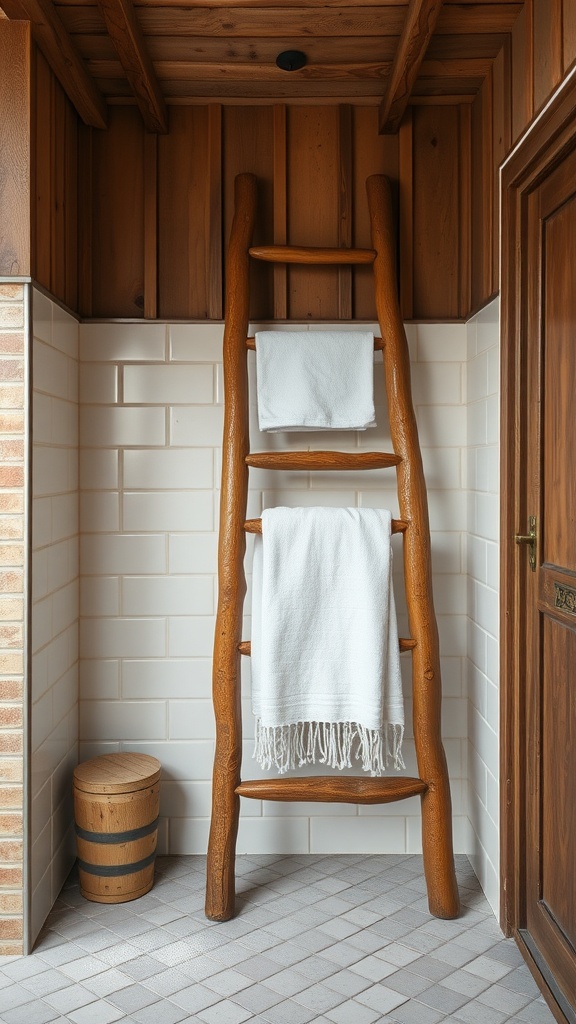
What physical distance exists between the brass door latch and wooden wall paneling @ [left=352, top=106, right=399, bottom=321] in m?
0.80

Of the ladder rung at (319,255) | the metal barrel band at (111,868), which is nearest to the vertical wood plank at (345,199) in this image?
the ladder rung at (319,255)

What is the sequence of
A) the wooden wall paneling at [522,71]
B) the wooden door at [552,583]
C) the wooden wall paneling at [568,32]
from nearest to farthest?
1. the wooden wall paneling at [568,32]
2. the wooden door at [552,583]
3. the wooden wall paneling at [522,71]

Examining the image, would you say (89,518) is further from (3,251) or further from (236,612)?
(3,251)

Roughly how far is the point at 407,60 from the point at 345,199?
1.47 feet

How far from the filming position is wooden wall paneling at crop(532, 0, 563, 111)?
1.59 metres

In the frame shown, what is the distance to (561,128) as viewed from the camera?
158cm

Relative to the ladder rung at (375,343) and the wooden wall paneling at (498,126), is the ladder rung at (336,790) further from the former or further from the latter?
the wooden wall paneling at (498,126)

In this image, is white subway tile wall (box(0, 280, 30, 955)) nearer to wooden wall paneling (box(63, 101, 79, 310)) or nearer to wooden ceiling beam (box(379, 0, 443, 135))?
wooden wall paneling (box(63, 101, 79, 310))

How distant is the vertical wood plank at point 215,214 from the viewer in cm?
235

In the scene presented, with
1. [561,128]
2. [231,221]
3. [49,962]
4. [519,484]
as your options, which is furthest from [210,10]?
[49,962]

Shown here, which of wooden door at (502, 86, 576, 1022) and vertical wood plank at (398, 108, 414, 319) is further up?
vertical wood plank at (398, 108, 414, 319)

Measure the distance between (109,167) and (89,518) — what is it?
969 millimetres

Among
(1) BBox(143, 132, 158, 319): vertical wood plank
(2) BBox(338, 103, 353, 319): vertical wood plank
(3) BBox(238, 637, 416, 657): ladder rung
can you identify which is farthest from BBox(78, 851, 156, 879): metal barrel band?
(2) BBox(338, 103, 353, 319): vertical wood plank

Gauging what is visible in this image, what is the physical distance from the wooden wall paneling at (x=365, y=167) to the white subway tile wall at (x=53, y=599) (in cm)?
80
